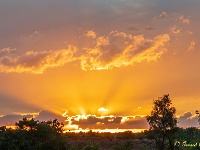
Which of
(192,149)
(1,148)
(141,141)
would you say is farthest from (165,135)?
(141,141)

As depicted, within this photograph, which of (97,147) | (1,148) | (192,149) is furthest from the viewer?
(192,149)

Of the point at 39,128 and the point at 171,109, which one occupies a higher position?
the point at 171,109

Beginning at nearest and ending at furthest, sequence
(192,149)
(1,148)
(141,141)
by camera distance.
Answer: (1,148)
(192,149)
(141,141)

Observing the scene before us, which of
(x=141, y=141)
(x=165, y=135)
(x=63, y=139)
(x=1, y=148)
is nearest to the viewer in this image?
(x=1, y=148)

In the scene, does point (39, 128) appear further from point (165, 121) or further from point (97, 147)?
point (165, 121)

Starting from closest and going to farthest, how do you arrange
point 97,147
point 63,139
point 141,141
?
point 63,139 → point 97,147 → point 141,141

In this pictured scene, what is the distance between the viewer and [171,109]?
94062 mm

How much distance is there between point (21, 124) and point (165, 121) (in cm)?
4765

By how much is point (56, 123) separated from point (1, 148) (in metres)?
8.75

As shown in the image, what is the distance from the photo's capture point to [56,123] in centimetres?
5662

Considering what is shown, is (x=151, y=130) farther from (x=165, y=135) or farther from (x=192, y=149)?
(x=192, y=149)

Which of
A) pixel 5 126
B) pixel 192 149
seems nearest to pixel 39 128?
pixel 5 126

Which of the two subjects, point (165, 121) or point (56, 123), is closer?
point (56, 123)

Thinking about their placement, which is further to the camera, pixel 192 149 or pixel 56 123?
pixel 192 149
